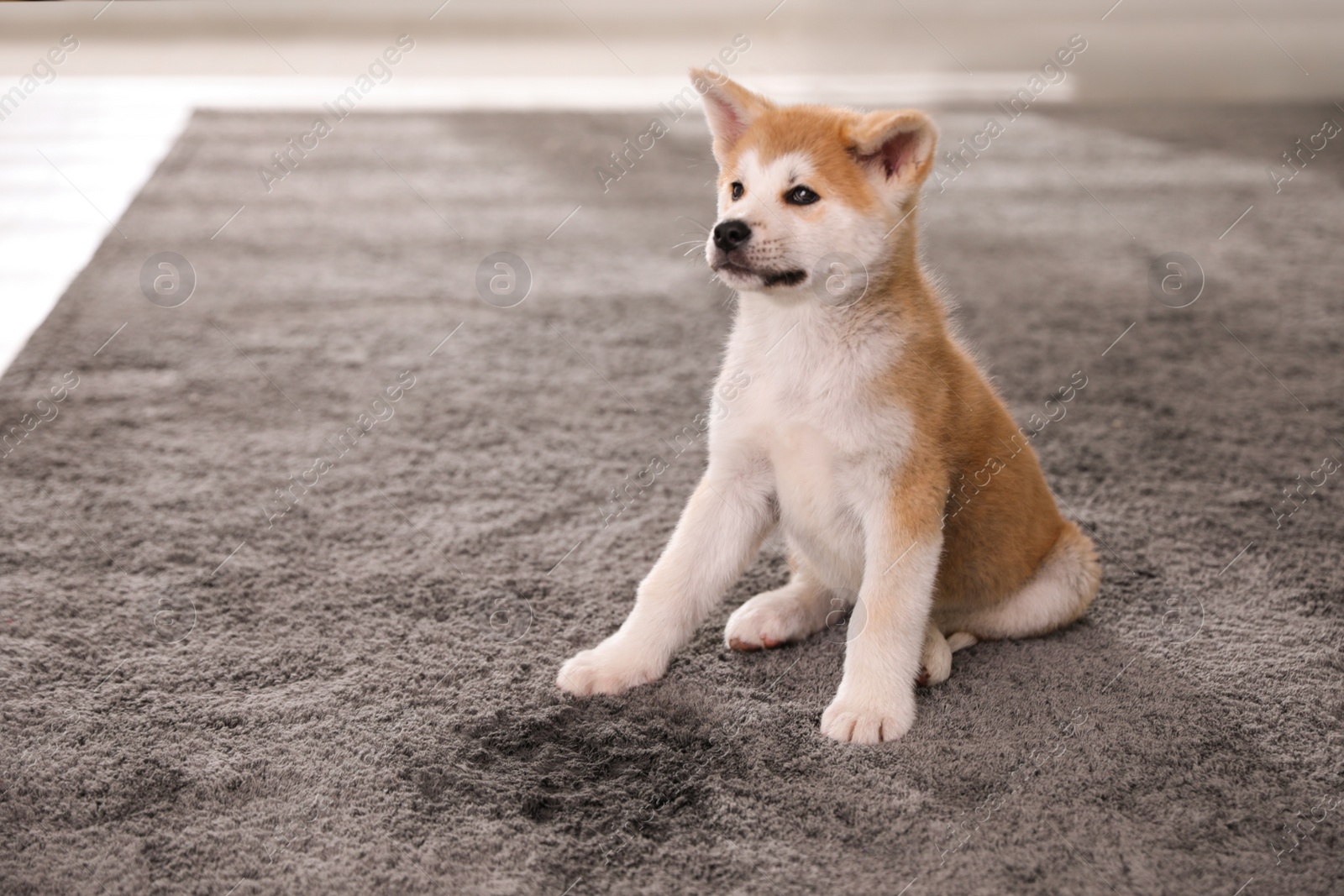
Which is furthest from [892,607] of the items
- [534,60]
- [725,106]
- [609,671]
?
[534,60]

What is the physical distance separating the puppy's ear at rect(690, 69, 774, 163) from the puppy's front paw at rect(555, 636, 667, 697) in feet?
3.33

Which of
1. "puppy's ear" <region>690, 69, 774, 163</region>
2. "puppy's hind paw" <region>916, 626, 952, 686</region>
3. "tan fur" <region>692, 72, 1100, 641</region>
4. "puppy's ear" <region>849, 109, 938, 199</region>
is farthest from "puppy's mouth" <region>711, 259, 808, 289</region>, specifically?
"puppy's hind paw" <region>916, 626, 952, 686</region>

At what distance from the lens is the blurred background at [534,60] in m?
5.80

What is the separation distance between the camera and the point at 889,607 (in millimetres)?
2049

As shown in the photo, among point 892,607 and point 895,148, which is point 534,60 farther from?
point 892,607

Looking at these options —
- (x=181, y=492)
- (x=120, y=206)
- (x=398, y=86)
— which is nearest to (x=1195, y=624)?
(x=181, y=492)

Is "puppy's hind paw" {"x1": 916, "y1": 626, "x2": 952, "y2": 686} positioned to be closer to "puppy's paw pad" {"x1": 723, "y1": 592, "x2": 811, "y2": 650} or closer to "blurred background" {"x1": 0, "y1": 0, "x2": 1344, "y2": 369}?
"puppy's paw pad" {"x1": 723, "y1": 592, "x2": 811, "y2": 650}

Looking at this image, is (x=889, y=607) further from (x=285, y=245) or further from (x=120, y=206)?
(x=120, y=206)

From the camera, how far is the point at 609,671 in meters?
2.26

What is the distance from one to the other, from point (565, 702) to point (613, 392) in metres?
1.60

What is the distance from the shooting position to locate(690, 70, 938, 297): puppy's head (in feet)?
6.64

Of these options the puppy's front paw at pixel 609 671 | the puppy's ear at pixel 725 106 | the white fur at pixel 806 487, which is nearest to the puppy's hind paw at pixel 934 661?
the white fur at pixel 806 487

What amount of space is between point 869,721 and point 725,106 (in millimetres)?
1232

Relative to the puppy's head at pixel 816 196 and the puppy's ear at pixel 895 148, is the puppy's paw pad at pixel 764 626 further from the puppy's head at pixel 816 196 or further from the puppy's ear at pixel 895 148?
the puppy's ear at pixel 895 148
